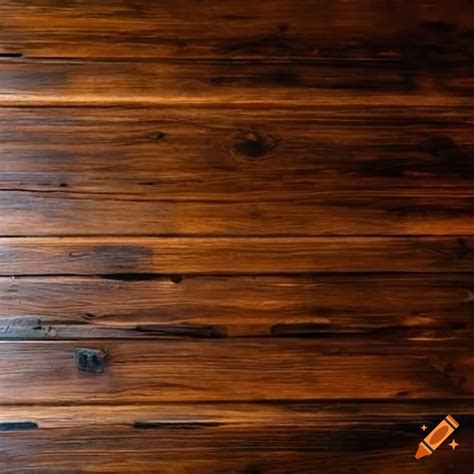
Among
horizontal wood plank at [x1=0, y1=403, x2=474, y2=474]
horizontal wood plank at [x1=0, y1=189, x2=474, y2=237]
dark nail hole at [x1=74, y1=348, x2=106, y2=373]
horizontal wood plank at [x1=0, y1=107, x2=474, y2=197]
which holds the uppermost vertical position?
horizontal wood plank at [x1=0, y1=107, x2=474, y2=197]

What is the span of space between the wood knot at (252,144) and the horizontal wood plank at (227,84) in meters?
0.06

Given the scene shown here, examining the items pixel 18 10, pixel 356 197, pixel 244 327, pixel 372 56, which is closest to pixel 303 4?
pixel 372 56

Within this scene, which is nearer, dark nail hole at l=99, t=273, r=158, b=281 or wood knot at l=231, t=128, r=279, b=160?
dark nail hole at l=99, t=273, r=158, b=281

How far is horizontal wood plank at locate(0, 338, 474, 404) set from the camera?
1.04 m

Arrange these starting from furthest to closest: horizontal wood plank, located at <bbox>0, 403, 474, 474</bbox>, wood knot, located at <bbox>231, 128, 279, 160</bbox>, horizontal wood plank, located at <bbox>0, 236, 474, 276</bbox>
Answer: wood knot, located at <bbox>231, 128, 279, 160</bbox> < horizontal wood plank, located at <bbox>0, 236, 474, 276</bbox> < horizontal wood plank, located at <bbox>0, 403, 474, 474</bbox>

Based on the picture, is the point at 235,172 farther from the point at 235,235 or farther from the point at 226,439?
the point at 226,439

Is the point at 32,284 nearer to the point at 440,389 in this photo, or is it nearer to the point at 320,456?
the point at 320,456

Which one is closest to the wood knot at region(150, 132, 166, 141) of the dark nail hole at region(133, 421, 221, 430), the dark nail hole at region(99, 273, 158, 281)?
the dark nail hole at region(99, 273, 158, 281)

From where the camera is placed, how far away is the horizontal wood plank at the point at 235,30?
1.30 metres

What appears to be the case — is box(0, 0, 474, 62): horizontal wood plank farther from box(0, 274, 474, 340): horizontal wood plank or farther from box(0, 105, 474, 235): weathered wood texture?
box(0, 274, 474, 340): horizontal wood plank

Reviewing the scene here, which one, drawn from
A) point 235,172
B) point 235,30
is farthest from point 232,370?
point 235,30

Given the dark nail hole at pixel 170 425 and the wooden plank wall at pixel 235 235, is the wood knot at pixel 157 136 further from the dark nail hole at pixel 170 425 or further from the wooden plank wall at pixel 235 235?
the dark nail hole at pixel 170 425

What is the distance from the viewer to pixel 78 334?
3.52 feet

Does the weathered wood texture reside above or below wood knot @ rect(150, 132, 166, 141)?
below
